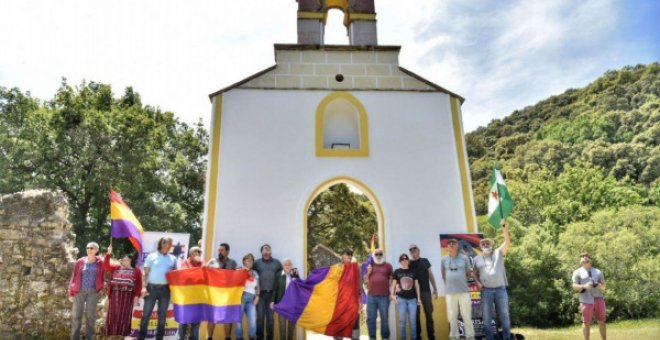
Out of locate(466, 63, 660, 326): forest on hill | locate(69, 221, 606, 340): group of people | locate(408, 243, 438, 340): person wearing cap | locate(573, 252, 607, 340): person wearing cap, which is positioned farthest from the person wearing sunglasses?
locate(466, 63, 660, 326): forest on hill

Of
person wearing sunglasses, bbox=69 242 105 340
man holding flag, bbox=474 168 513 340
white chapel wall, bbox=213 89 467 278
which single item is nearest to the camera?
person wearing sunglasses, bbox=69 242 105 340

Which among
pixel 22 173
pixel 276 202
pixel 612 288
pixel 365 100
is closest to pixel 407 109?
pixel 365 100

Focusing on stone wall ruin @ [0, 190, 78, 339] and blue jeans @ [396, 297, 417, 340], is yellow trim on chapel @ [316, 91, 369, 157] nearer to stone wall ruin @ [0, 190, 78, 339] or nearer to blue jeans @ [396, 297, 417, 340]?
blue jeans @ [396, 297, 417, 340]

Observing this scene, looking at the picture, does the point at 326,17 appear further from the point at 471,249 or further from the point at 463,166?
the point at 471,249

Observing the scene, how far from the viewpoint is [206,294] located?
7551 mm

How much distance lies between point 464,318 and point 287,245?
143 inches

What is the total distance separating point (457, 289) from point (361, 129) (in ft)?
13.9

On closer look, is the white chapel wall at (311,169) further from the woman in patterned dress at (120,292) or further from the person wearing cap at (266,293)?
the woman in patterned dress at (120,292)

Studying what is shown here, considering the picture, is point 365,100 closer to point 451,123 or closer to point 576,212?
point 451,123

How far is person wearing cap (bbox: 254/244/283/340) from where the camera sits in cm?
798

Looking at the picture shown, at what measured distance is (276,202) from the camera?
371 inches

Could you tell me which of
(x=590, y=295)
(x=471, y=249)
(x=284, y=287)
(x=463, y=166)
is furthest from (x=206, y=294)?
(x=590, y=295)

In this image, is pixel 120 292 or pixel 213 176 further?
pixel 213 176

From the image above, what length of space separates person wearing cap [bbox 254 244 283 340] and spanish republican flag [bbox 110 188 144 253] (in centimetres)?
244
